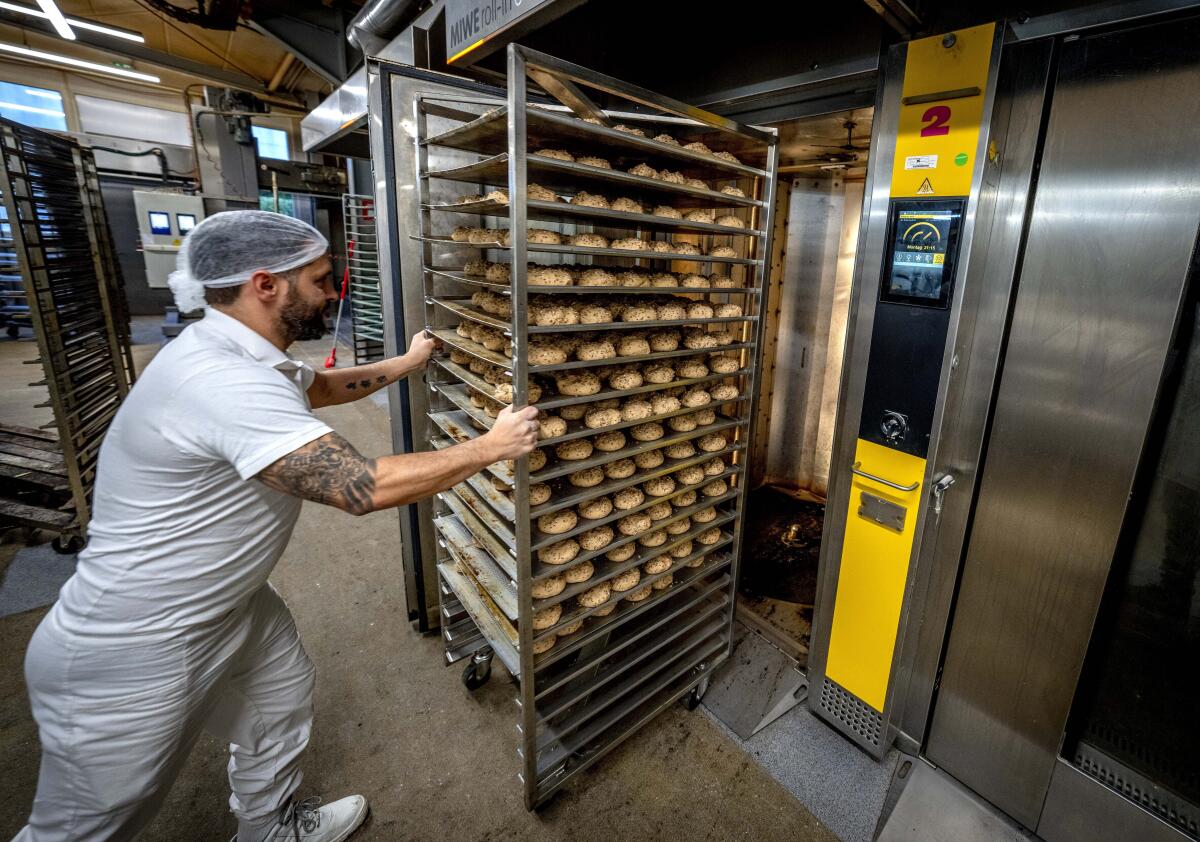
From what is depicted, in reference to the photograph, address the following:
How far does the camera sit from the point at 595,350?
1681 mm

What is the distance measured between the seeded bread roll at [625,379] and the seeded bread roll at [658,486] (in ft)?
1.31

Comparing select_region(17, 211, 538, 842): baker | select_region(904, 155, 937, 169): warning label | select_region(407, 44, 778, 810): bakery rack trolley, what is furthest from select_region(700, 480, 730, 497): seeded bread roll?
select_region(904, 155, 937, 169): warning label

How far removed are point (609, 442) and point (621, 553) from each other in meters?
0.44

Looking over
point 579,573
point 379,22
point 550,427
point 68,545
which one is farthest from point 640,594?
point 68,545

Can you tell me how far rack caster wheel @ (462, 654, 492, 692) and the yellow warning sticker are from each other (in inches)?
92.4

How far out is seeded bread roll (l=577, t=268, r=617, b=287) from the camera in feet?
5.49

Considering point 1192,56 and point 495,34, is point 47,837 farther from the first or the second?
point 1192,56

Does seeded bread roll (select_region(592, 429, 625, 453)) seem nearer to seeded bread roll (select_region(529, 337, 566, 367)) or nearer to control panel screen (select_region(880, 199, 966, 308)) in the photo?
seeded bread roll (select_region(529, 337, 566, 367))

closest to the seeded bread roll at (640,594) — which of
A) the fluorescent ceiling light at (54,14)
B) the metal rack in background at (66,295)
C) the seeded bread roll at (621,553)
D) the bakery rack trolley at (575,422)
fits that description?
the bakery rack trolley at (575,422)

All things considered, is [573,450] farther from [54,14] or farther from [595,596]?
[54,14]

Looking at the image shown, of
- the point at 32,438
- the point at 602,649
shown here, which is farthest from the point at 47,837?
the point at 32,438

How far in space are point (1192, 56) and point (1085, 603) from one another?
1404 millimetres

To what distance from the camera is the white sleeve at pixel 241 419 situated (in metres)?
1.13

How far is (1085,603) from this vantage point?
1.54m
